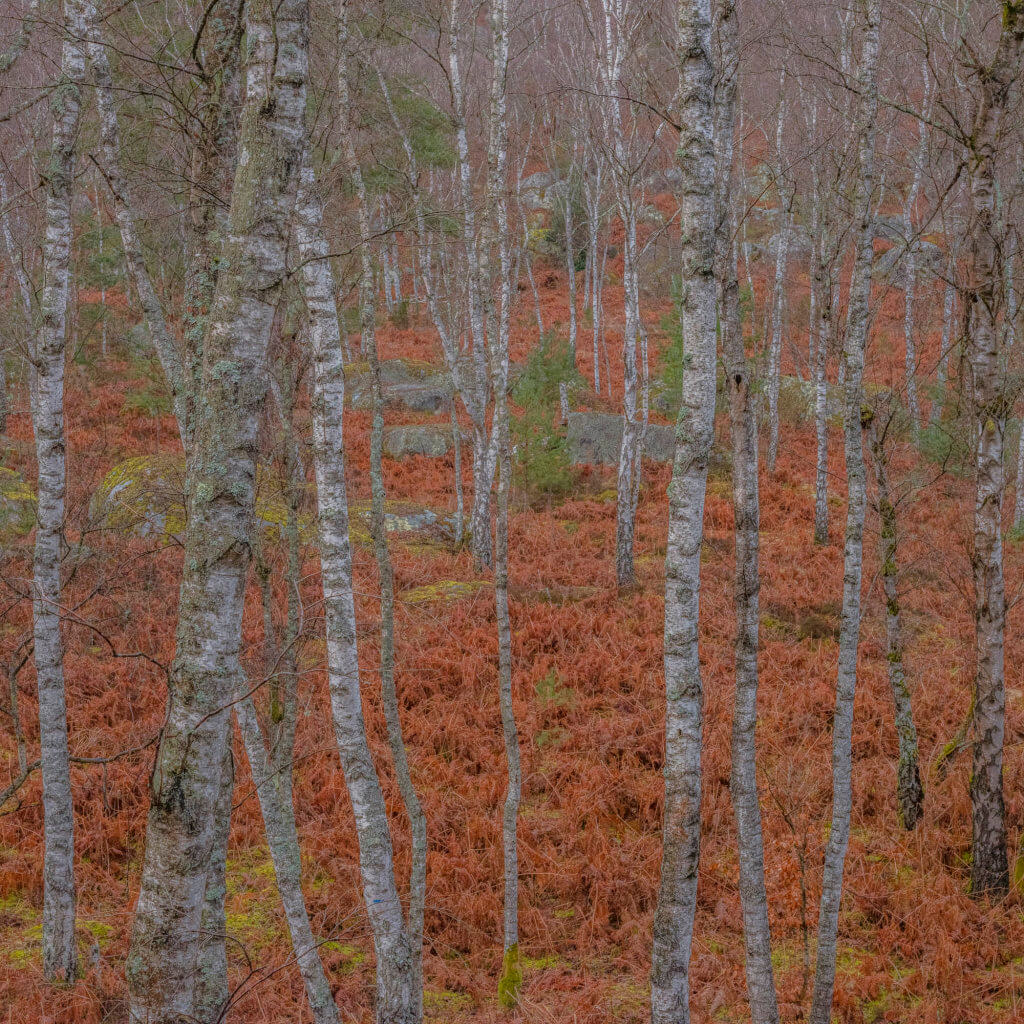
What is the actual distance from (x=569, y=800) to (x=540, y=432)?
9.23 m

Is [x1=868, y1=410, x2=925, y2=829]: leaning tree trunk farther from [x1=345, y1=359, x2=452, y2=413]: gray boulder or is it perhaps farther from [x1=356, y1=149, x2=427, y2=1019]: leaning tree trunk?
[x1=345, y1=359, x2=452, y2=413]: gray boulder

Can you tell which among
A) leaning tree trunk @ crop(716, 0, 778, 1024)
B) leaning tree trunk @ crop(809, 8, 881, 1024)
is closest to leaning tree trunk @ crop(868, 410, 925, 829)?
leaning tree trunk @ crop(809, 8, 881, 1024)

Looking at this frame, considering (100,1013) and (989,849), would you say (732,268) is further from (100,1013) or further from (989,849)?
(100,1013)

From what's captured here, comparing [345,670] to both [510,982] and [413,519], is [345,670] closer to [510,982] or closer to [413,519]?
[510,982]

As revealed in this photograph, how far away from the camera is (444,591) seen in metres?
11.8

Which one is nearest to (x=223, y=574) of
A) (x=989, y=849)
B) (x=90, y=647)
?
(x=989, y=849)

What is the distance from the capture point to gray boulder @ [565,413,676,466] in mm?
19484

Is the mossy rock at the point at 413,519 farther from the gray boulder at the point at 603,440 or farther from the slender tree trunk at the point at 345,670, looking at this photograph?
the slender tree trunk at the point at 345,670

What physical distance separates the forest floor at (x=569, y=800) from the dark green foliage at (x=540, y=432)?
8.54ft

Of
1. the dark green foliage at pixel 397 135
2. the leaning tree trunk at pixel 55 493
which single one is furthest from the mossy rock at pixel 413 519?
the leaning tree trunk at pixel 55 493

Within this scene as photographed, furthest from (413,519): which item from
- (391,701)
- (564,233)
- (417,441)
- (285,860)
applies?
(564,233)

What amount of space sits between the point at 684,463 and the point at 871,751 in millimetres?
6194

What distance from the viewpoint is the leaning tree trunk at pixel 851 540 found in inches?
175

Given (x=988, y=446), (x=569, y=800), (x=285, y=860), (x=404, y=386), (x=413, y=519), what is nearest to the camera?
(x=285, y=860)
